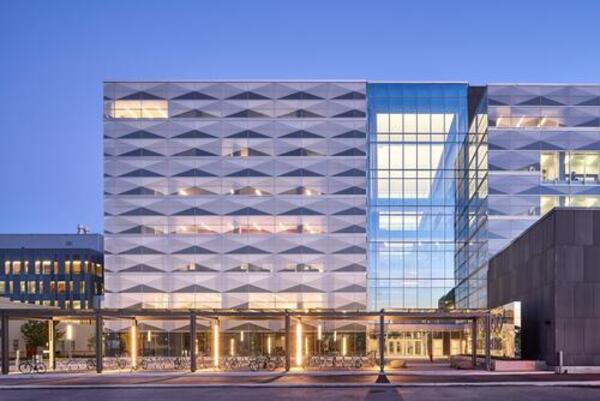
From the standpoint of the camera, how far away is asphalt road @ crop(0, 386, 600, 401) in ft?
81.5

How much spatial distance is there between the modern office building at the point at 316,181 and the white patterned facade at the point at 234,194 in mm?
134

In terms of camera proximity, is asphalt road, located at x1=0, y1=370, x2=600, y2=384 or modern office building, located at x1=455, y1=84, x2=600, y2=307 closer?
asphalt road, located at x1=0, y1=370, x2=600, y2=384

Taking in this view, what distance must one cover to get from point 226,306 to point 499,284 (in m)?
30.9

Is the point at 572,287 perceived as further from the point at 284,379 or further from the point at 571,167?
the point at 571,167

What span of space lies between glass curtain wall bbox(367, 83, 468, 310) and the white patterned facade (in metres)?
2.15

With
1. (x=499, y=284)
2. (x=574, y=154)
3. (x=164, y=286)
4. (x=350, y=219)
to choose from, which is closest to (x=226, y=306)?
(x=164, y=286)

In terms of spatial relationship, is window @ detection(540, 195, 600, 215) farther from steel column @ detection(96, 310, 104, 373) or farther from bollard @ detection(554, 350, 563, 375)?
steel column @ detection(96, 310, 104, 373)

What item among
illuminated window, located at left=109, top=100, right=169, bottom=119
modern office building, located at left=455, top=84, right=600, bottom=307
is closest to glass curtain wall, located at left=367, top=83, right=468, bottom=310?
modern office building, located at left=455, top=84, right=600, bottom=307

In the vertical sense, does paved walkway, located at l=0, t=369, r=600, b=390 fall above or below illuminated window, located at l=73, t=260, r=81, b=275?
below

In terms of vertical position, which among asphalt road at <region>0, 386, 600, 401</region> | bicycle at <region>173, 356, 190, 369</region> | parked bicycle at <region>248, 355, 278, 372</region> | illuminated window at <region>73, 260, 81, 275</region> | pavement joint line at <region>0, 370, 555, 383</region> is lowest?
bicycle at <region>173, 356, 190, 369</region>

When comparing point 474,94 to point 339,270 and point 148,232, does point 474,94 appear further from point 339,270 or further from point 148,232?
point 148,232

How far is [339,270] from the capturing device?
69875mm

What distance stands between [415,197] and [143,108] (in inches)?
1265

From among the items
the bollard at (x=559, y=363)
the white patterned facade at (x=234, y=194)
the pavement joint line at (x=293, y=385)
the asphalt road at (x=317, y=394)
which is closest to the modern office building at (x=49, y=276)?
the white patterned facade at (x=234, y=194)
